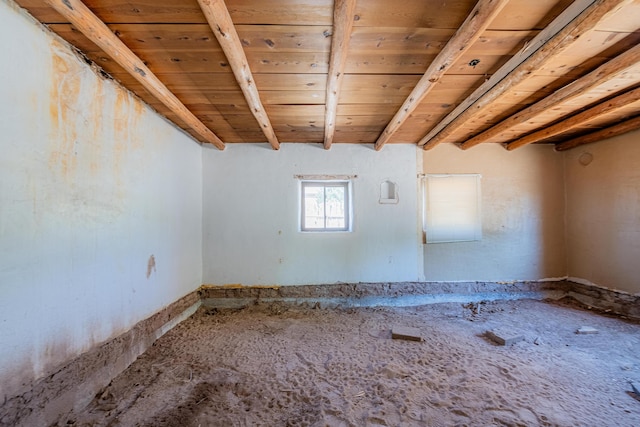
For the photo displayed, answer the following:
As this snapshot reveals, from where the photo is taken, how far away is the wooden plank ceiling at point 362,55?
54.2 inches

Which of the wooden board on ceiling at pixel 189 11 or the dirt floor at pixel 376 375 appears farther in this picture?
the dirt floor at pixel 376 375

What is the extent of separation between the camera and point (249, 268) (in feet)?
11.6

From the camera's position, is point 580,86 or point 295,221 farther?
point 295,221

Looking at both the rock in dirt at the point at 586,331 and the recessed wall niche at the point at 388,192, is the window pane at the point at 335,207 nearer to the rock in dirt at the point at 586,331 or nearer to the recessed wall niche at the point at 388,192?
the recessed wall niche at the point at 388,192

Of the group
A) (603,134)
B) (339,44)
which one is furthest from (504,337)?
(339,44)

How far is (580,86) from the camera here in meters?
2.03

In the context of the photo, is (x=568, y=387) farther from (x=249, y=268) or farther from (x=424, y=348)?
(x=249, y=268)

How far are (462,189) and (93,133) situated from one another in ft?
13.7

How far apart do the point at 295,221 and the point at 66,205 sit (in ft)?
7.74

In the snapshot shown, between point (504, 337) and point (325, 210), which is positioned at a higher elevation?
point (325, 210)

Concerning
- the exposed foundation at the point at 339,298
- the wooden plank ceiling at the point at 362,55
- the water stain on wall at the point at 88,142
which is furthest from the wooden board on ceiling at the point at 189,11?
the exposed foundation at the point at 339,298

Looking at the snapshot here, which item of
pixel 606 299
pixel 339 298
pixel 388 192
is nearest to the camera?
pixel 606 299

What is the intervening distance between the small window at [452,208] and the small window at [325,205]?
1185 mm

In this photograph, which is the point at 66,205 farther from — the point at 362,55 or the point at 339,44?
the point at 362,55
